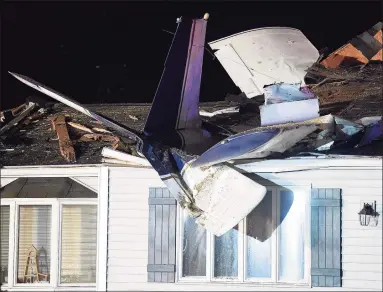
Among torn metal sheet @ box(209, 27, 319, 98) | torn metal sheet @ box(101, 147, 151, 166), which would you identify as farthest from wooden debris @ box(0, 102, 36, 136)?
torn metal sheet @ box(209, 27, 319, 98)

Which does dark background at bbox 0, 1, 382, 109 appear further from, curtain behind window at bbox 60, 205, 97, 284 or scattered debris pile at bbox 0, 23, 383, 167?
curtain behind window at bbox 60, 205, 97, 284

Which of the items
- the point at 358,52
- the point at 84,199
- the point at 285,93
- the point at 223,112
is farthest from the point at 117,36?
the point at 285,93

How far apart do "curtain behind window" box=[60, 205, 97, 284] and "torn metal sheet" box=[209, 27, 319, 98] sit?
315 centimetres

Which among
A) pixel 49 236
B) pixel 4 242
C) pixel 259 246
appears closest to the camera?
pixel 259 246

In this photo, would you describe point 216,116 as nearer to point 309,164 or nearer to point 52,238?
point 309,164

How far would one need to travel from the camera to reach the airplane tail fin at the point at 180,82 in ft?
33.7

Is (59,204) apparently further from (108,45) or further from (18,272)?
(108,45)

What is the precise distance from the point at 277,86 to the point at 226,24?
6583mm

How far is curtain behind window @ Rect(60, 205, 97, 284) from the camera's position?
11.1 meters

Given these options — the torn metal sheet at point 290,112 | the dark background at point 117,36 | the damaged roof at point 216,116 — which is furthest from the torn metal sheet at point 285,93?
the dark background at point 117,36

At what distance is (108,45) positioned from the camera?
1731 cm

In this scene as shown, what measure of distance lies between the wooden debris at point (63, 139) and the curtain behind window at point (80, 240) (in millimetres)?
801

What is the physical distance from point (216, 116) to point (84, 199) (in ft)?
7.99

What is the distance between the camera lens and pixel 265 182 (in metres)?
10.0
